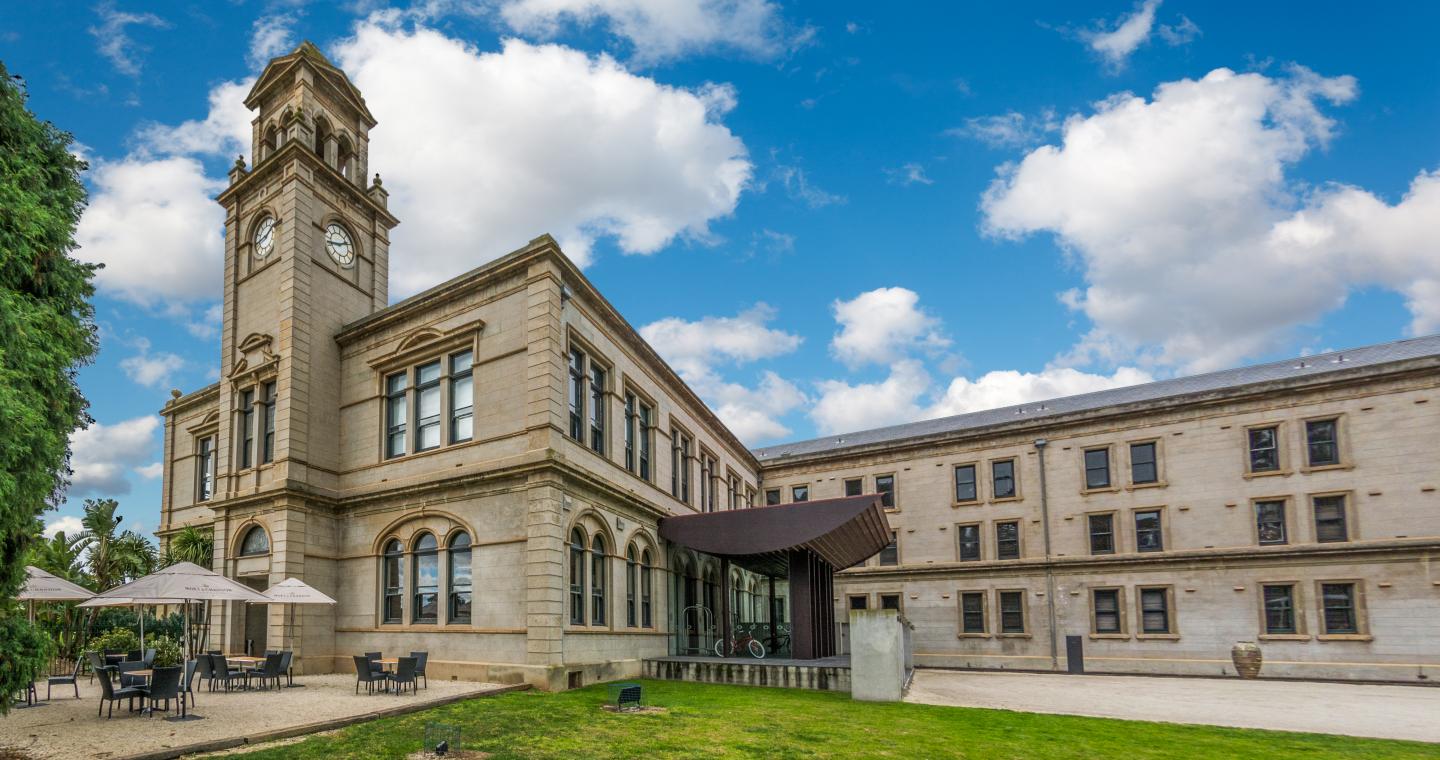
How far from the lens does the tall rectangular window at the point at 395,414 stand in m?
22.5

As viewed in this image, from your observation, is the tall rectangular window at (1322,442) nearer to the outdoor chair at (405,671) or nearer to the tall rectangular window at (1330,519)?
the tall rectangular window at (1330,519)

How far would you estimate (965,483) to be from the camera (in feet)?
124

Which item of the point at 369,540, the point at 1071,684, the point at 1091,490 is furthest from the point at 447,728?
the point at 1091,490

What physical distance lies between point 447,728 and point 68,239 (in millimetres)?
7704

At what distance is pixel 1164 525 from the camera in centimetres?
3288

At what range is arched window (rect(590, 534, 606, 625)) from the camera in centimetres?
2125

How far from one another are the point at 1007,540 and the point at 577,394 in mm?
22634

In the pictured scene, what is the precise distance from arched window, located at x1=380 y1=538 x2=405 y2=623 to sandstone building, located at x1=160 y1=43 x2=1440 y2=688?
0.08 m

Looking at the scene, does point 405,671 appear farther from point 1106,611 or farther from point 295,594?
point 1106,611

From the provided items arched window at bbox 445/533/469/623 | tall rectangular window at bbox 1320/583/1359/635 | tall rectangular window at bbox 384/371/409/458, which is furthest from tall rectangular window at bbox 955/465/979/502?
tall rectangular window at bbox 384/371/409/458

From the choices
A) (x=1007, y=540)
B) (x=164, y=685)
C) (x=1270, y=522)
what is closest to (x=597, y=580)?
(x=164, y=685)

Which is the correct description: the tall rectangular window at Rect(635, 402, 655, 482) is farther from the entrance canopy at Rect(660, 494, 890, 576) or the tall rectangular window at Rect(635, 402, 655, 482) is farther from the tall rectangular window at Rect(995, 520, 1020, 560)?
the tall rectangular window at Rect(995, 520, 1020, 560)

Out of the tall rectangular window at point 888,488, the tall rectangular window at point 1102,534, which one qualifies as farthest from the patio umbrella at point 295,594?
the tall rectangular window at point 1102,534

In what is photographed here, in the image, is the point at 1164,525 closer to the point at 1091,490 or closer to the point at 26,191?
the point at 1091,490
